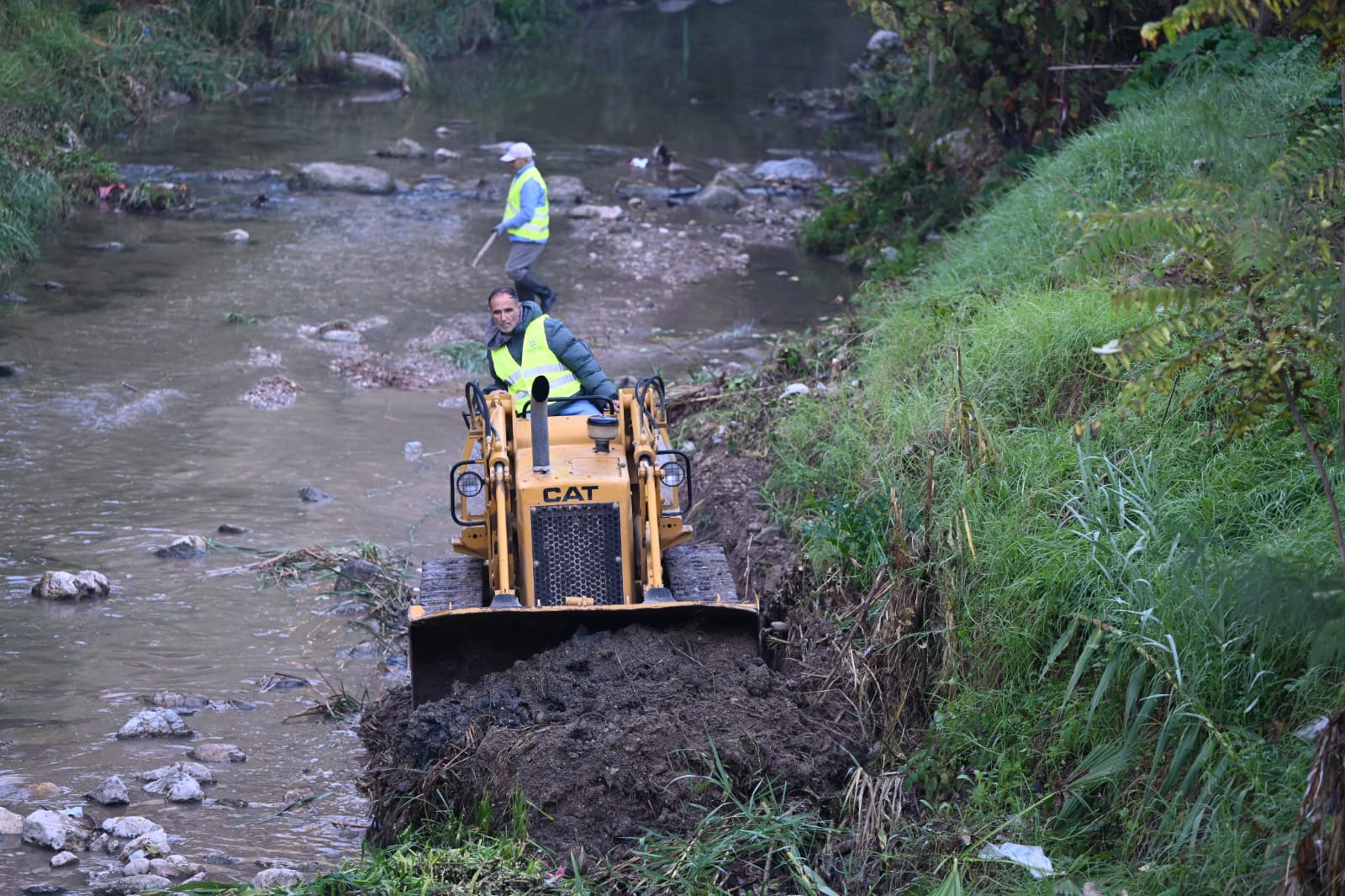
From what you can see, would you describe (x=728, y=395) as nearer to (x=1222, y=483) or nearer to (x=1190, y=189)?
(x=1222, y=483)

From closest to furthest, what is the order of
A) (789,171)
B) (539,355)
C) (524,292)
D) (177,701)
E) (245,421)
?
(177,701) < (539,355) < (245,421) < (524,292) < (789,171)

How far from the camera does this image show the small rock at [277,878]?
16.3 ft

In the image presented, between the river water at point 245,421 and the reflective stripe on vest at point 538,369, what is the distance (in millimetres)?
1483

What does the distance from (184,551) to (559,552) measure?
10.6ft

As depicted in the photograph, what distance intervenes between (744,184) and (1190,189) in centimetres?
1617

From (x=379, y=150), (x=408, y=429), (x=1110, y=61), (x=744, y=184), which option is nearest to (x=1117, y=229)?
(x=408, y=429)

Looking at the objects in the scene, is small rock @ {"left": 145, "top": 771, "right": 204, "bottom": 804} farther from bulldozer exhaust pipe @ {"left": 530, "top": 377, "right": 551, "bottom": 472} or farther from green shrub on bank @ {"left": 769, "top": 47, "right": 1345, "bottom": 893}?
green shrub on bank @ {"left": 769, "top": 47, "right": 1345, "bottom": 893}

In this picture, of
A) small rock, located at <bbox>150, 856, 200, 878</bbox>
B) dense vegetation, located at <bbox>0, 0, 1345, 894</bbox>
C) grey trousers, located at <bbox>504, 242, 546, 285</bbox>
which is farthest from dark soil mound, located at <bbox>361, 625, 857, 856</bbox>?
grey trousers, located at <bbox>504, 242, 546, 285</bbox>

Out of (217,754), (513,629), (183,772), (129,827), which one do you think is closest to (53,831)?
(129,827)

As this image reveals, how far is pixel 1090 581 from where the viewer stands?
527 centimetres

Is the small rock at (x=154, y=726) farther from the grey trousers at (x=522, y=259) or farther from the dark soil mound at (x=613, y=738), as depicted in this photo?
the grey trousers at (x=522, y=259)

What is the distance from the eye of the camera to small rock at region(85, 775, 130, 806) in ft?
18.4

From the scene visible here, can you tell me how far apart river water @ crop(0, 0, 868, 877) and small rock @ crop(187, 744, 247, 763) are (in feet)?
0.16

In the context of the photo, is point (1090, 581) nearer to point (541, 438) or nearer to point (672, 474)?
point (672, 474)
